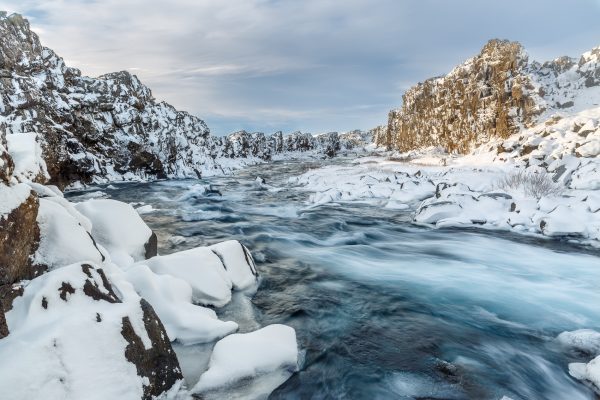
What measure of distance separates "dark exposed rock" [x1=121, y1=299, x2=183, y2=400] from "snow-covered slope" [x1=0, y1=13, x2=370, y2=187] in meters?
19.1

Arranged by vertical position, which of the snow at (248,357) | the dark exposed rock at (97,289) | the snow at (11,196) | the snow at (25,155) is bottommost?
the snow at (248,357)

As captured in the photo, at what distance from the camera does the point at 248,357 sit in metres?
3.69

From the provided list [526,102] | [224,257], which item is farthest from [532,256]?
[526,102]

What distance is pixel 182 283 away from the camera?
4.95 m

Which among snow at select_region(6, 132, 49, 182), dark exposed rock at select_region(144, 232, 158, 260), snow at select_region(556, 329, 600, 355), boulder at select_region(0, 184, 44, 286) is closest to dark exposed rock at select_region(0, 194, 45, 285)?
boulder at select_region(0, 184, 44, 286)

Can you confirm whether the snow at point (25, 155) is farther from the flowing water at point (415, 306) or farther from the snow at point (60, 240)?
the flowing water at point (415, 306)

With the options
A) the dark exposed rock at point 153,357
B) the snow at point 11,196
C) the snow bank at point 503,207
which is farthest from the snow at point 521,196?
the snow at point 11,196

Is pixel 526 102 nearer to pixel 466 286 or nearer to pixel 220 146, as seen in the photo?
pixel 466 286

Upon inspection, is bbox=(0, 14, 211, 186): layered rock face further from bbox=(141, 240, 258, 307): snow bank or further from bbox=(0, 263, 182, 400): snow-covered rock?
bbox=(0, 263, 182, 400): snow-covered rock

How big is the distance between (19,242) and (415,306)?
17.4 ft

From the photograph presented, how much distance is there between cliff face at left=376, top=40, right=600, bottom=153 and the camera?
114ft

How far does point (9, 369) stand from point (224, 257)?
372 cm

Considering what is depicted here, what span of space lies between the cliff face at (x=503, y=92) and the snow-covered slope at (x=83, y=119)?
99.7 ft

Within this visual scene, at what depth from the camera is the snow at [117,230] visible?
560 cm
